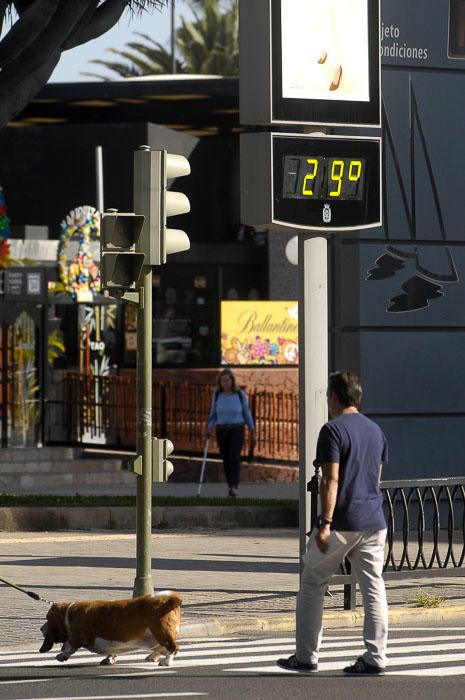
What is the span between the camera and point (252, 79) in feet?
43.1

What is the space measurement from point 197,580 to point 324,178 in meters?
3.97

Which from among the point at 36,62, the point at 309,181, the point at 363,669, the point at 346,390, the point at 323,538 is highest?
the point at 36,62

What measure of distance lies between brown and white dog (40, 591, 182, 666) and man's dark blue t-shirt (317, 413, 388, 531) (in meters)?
1.07

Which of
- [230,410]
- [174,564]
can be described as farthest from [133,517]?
[230,410]

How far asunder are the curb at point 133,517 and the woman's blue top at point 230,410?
3099 mm

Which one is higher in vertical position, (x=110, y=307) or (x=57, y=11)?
(x=57, y=11)

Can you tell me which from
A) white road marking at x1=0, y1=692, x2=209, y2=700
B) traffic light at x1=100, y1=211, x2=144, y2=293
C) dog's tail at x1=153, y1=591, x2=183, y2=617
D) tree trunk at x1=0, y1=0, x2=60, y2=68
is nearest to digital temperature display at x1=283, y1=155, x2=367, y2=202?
traffic light at x1=100, y1=211, x2=144, y2=293

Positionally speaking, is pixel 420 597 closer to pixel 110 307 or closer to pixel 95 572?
pixel 95 572

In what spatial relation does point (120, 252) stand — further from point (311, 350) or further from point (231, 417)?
point (231, 417)

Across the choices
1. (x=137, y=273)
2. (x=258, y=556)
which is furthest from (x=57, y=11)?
(x=137, y=273)

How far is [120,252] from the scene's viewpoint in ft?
40.7

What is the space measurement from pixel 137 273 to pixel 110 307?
22200 mm

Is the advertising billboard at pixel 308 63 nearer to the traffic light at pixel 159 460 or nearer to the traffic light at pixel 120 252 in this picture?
the traffic light at pixel 120 252

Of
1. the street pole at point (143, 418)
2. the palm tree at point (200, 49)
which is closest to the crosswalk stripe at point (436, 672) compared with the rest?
the street pole at point (143, 418)
